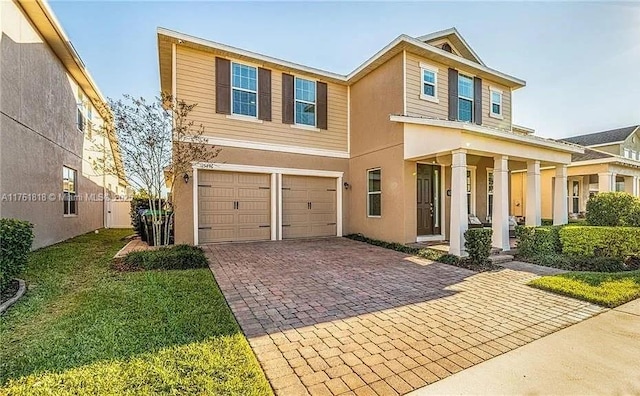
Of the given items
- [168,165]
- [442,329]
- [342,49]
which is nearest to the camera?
[442,329]

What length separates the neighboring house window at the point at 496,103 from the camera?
12.1 metres

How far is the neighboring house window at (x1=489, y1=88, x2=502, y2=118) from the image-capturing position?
39.6ft

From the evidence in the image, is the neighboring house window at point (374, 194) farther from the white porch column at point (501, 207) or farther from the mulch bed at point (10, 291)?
the mulch bed at point (10, 291)

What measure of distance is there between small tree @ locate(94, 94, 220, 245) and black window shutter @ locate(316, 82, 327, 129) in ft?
13.5

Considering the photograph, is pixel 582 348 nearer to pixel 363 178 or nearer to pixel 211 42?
pixel 363 178

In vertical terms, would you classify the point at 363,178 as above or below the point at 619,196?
above

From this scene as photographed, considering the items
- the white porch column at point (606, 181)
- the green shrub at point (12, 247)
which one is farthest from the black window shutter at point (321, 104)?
the white porch column at point (606, 181)

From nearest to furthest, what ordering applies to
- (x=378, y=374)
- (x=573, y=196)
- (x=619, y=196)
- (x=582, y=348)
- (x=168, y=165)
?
(x=378, y=374) < (x=582, y=348) < (x=619, y=196) < (x=168, y=165) < (x=573, y=196)

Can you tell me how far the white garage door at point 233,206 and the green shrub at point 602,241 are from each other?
8.42 m

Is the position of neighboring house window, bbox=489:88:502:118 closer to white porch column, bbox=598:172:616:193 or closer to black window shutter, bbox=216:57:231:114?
white porch column, bbox=598:172:616:193

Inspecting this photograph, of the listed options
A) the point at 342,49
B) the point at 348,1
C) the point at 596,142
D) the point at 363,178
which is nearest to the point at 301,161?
the point at 363,178

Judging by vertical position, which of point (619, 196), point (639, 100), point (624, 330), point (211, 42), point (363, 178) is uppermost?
point (211, 42)

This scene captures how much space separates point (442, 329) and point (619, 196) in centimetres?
744

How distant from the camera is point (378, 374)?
9.05ft
